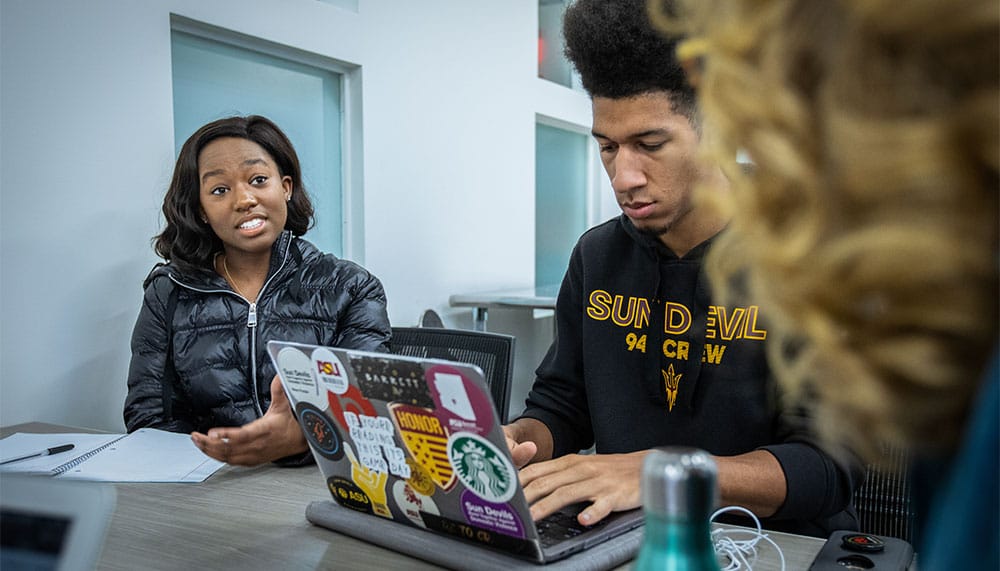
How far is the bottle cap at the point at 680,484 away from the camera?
38 centimetres

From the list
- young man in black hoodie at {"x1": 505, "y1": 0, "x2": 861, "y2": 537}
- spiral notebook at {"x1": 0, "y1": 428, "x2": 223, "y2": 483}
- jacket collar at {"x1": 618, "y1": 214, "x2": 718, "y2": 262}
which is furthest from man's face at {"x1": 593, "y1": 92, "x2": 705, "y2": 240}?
spiral notebook at {"x1": 0, "y1": 428, "x2": 223, "y2": 483}

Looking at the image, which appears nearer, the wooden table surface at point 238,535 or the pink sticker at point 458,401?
the pink sticker at point 458,401

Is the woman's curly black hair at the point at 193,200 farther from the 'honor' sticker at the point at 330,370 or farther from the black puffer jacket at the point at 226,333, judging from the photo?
the 'honor' sticker at the point at 330,370

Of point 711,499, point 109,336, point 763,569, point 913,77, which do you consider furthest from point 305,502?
point 109,336

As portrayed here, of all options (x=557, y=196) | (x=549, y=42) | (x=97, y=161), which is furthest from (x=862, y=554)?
(x=549, y=42)

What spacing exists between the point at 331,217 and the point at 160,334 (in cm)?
127

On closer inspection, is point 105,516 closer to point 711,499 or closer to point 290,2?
point 711,499

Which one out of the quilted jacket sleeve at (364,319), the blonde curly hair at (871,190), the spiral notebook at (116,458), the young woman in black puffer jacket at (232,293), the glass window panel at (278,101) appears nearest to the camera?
the blonde curly hair at (871,190)

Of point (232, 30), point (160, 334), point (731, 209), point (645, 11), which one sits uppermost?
point (232, 30)

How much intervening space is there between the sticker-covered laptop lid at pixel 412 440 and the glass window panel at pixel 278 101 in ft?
5.34

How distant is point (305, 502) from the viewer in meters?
1.10

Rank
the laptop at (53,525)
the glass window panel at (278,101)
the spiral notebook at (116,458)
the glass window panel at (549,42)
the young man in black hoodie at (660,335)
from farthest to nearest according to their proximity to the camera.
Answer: the glass window panel at (549,42) < the glass window panel at (278,101) < the spiral notebook at (116,458) < the young man in black hoodie at (660,335) < the laptop at (53,525)

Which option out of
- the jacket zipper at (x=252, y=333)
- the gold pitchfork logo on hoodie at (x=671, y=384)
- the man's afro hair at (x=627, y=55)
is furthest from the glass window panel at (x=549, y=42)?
the gold pitchfork logo on hoodie at (x=671, y=384)

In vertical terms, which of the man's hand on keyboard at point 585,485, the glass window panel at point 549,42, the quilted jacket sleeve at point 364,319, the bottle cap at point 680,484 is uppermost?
the glass window panel at point 549,42
